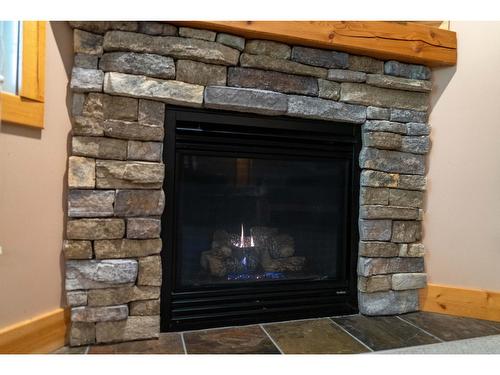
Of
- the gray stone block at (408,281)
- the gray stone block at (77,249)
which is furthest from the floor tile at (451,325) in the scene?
the gray stone block at (77,249)

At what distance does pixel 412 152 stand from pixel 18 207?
1.59 meters

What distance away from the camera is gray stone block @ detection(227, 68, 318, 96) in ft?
4.39

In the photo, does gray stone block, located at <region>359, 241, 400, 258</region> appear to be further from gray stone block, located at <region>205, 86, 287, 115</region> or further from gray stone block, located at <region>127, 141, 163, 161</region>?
gray stone block, located at <region>127, 141, 163, 161</region>

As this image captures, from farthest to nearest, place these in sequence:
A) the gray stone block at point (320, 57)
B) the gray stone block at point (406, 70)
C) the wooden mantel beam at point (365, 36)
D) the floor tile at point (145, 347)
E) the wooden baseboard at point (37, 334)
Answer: the gray stone block at point (406, 70)
the gray stone block at point (320, 57)
the wooden mantel beam at point (365, 36)
the floor tile at point (145, 347)
the wooden baseboard at point (37, 334)

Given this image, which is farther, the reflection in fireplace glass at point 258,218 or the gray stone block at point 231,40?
the reflection in fireplace glass at point 258,218

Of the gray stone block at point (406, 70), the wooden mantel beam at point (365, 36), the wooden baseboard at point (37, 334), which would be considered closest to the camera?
the wooden baseboard at point (37, 334)

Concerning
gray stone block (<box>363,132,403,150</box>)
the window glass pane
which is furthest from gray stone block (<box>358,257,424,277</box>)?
the window glass pane

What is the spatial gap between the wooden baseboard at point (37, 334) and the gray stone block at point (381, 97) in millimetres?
1403

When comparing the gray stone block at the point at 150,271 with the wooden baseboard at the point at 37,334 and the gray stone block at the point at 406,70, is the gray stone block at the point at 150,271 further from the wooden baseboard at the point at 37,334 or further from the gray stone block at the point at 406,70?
the gray stone block at the point at 406,70

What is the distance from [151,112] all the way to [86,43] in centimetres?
32

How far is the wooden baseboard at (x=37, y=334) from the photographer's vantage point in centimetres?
105

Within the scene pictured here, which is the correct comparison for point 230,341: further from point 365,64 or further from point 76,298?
point 365,64

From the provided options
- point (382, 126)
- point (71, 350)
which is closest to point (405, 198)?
point (382, 126)

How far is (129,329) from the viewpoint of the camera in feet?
4.09
